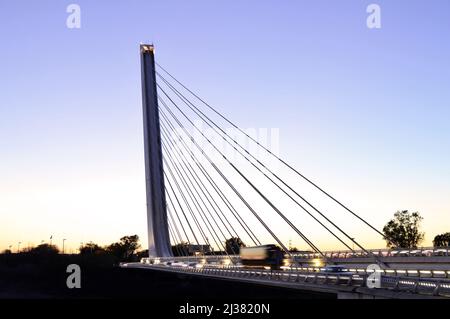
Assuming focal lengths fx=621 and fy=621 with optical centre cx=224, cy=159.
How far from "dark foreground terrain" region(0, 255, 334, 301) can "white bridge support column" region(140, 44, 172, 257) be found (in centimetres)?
734

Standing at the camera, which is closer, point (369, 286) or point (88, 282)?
point (369, 286)

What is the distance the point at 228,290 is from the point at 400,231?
3373 centimetres

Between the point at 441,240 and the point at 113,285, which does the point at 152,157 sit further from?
the point at 441,240

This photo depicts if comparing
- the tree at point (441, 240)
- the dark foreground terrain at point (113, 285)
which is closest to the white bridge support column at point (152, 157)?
the dark foreground terrain at point (113, 285)

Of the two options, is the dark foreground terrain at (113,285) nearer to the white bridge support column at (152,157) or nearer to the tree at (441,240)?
the white bridge support column at (152,157)

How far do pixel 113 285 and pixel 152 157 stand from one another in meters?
31.2

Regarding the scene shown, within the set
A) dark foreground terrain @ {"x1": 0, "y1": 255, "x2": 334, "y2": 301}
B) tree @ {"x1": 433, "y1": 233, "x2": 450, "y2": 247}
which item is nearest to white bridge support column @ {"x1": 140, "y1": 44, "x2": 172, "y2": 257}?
dark foreground terrain @ {"x1": 0, "y1": 255, "x2": 334, "y2": 301}

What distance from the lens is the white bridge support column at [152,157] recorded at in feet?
254

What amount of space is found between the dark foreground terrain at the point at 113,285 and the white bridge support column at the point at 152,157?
7338 mm

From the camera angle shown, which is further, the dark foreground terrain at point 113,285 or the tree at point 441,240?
the tree at point 441,240

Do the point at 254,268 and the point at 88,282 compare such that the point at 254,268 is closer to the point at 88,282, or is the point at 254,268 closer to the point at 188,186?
the point at 188,186

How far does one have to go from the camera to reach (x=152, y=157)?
78375mm

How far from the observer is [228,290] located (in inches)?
3086
